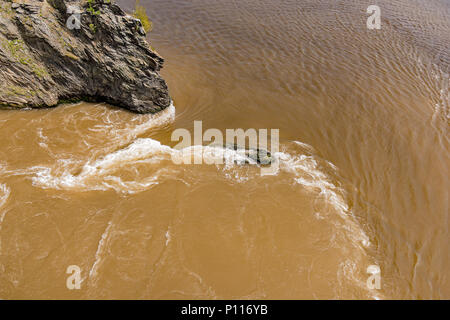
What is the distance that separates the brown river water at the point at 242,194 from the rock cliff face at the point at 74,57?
23.6 inches

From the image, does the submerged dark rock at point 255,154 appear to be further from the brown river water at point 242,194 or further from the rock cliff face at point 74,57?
the rock cliff face at point 74,57

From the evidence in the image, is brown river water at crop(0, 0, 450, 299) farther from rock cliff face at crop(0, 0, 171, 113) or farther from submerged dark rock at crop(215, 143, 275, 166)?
rock cliff face at crop(0, 0, 171, 113)

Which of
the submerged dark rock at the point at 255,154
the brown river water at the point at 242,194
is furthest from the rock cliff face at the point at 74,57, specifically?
the submerged dark rock at the point at 255,154

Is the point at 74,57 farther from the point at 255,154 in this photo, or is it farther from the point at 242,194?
the point at 242,194

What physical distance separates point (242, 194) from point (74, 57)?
785cm

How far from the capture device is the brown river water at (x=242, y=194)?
5.94m

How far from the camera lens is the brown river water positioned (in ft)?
19.5

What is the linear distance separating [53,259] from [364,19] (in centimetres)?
2249

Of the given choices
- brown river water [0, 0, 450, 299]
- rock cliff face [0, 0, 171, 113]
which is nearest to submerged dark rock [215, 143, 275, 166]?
brown river water [0, 0, 450, 299]

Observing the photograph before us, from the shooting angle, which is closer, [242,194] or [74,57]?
[242,194]

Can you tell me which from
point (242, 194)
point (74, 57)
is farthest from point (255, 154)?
point (74, 57)

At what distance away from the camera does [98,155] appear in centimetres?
833

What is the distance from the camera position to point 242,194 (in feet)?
25.5
